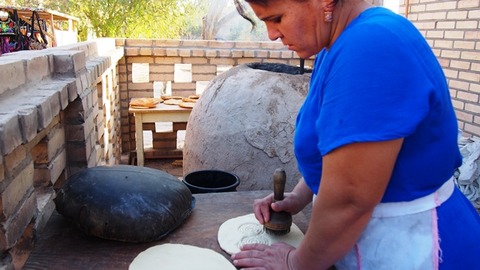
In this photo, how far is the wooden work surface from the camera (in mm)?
1418

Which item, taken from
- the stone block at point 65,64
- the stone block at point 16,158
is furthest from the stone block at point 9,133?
the stone block at point 65,64

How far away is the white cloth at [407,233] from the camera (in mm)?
1094

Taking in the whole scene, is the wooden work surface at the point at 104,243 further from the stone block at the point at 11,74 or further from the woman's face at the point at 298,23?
the woman's face at the point at 298,23

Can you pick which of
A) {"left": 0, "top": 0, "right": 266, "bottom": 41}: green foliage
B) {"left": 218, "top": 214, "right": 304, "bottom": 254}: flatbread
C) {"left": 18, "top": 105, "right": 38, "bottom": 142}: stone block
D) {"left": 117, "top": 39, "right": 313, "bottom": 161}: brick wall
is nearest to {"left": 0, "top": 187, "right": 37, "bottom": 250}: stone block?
{"left": 18, "top": 105, "right": 38, "bottom": 142}: stone block

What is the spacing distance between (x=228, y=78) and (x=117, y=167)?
1.85 m

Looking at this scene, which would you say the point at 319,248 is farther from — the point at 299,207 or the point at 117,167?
the point at 117,167

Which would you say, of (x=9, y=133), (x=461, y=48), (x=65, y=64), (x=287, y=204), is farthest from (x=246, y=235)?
(x=461, y=48)

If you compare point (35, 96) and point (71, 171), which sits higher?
point (35, 96)

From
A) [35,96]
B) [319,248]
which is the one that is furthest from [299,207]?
[35,96]

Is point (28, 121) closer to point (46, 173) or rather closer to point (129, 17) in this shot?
point (46, 173)

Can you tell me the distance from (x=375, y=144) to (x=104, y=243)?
1076mm

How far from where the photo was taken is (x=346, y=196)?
979 millimetres

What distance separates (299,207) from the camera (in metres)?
1.62

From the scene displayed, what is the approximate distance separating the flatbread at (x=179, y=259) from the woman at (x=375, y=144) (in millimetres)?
282
